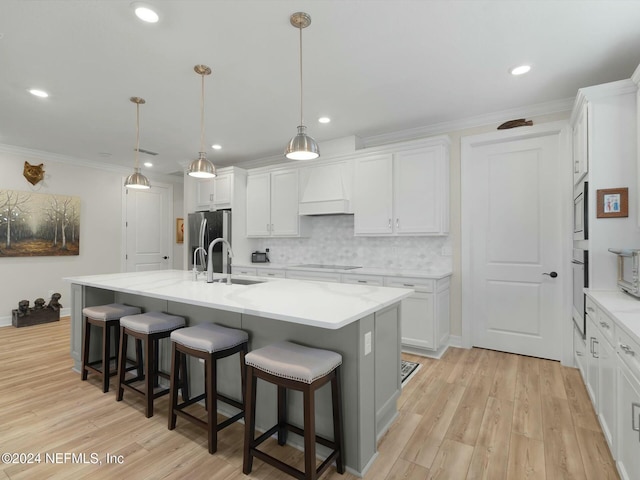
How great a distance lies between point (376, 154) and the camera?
13.4ft

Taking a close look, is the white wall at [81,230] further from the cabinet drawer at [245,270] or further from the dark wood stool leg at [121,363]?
the dark wood stool leg at [121,363]

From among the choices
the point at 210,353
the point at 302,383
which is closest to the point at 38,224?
the point at 210,353

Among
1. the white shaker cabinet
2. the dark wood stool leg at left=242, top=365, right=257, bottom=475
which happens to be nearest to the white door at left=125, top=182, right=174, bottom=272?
the white shaker cabinet

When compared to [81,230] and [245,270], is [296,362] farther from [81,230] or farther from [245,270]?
[81,230]

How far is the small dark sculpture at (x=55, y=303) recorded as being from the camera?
5043 mm

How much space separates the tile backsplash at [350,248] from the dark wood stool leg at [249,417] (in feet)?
9.50

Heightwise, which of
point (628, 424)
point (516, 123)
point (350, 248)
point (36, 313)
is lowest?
point (36, 313)

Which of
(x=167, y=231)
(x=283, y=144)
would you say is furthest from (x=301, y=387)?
(x=167, y=231)

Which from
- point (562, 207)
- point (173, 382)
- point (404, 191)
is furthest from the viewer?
point (404, 191)

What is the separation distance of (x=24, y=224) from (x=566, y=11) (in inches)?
→ 269

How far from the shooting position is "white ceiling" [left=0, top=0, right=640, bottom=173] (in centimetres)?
206

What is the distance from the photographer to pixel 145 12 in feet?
6.64

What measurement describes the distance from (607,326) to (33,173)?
7023mm

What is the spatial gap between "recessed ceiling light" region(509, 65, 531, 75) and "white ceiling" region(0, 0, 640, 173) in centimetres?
6
